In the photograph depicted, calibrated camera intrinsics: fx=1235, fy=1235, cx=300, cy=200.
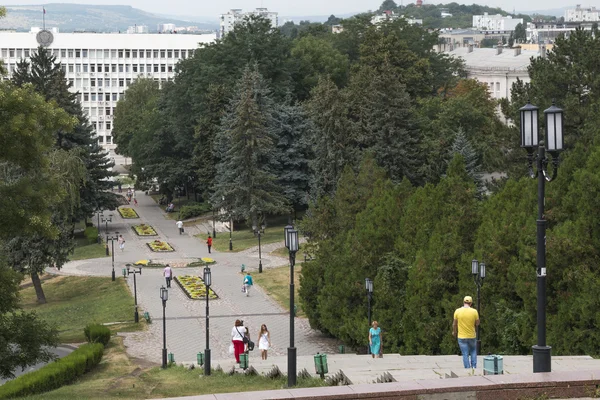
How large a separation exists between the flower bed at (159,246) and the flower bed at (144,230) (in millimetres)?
4534

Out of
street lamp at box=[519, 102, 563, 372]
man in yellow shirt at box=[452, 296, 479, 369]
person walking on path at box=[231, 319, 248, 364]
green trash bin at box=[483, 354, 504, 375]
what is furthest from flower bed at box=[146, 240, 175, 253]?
green trash bin at box=[483, 354, 504, 375]

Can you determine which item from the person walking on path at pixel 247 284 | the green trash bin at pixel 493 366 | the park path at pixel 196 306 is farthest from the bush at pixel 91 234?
the green trash bin at pixel 493 366

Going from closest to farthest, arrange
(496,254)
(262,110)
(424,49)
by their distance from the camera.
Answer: (496,254) < (262,110) < (424,49)

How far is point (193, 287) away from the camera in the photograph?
2271 inches

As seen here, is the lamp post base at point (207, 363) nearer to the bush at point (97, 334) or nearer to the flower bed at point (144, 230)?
the bush at point (97, 334)

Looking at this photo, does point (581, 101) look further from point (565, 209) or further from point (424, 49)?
point (424, 49)

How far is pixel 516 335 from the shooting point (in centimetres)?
3191

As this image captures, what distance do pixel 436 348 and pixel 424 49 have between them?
72394mm

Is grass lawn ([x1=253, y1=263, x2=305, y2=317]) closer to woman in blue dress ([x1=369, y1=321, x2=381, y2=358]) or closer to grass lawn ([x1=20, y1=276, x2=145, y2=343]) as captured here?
grass lawn ([x1=20, y1=276, x2=145, y2=343])

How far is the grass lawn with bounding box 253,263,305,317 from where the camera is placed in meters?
54.1

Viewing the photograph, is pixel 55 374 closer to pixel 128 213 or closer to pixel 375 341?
pixel 375 341

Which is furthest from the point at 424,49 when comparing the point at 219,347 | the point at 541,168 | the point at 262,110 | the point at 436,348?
the point at 541,168

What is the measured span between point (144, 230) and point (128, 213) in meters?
10.0

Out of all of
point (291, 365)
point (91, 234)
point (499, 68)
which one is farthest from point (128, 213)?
point (291, 365)
